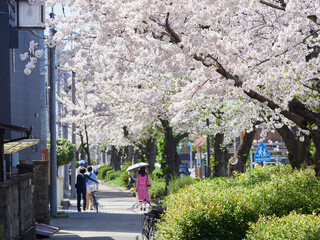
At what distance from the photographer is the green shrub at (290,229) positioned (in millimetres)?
7559

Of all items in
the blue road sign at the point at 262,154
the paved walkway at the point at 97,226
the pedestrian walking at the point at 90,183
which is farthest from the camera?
the pedestrian walking at the point at 90,183

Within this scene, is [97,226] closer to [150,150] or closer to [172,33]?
[172,33]

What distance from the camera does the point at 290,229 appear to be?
7742 mm

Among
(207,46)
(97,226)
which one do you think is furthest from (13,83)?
(207,46)

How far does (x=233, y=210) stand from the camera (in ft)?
34.0

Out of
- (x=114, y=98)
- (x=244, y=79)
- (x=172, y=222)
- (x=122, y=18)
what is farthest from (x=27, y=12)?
(x=114, y=98)

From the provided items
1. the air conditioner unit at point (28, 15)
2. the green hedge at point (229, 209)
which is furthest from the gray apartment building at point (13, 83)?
the green hedge at point (229, 209)

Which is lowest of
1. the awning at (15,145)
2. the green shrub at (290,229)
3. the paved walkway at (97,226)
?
the paved walkway at (97,226)

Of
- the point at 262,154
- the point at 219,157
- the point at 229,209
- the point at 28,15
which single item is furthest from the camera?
the point at 219,157

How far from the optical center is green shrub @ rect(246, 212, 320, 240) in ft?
24.8

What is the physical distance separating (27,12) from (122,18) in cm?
318

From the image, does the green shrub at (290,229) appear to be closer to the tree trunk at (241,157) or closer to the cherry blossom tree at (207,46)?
the cherry blossom tree at (207,46)

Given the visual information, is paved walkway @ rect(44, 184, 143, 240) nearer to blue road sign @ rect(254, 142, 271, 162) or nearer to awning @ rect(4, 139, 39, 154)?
awning @ rect(4, 139, 39, 154)

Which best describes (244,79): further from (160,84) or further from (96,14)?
(160,84)
